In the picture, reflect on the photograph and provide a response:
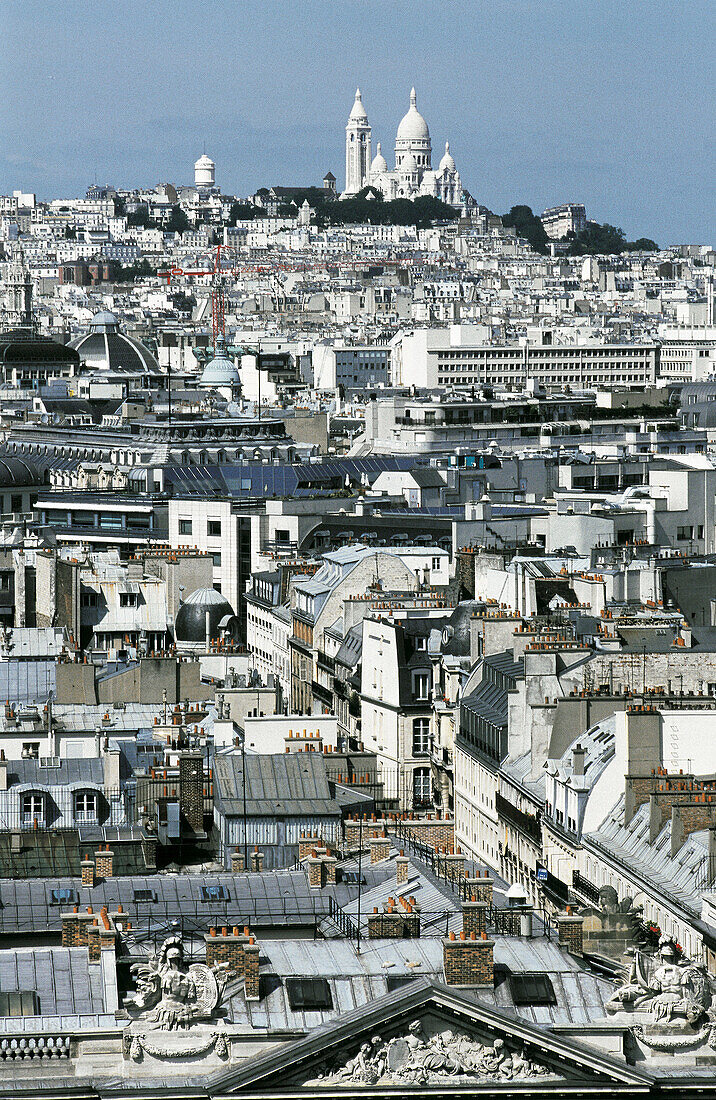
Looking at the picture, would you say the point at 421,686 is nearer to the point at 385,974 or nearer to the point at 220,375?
the point at 385,974

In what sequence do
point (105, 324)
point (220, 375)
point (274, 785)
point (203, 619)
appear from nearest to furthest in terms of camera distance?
1. point (274, 785)
2. point (203, 619)
3. point (220, 375)
4. point (105, 324)

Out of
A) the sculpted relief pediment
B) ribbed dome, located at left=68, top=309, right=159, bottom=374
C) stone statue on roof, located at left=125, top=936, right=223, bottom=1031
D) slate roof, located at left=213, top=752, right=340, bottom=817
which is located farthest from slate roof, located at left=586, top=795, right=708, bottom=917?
ribbed dome, located at left=68, top=309, right=159, bottom=374

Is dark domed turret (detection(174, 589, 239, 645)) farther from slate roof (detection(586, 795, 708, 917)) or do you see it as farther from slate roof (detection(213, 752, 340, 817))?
slate roof (detection(586, 795, 708, 917))

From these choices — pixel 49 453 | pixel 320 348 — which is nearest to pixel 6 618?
pixel 49 453

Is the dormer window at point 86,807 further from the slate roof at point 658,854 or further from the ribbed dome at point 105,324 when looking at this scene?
the ribbed dome at point 105,324

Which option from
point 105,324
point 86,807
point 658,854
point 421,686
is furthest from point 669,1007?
point 105,324
